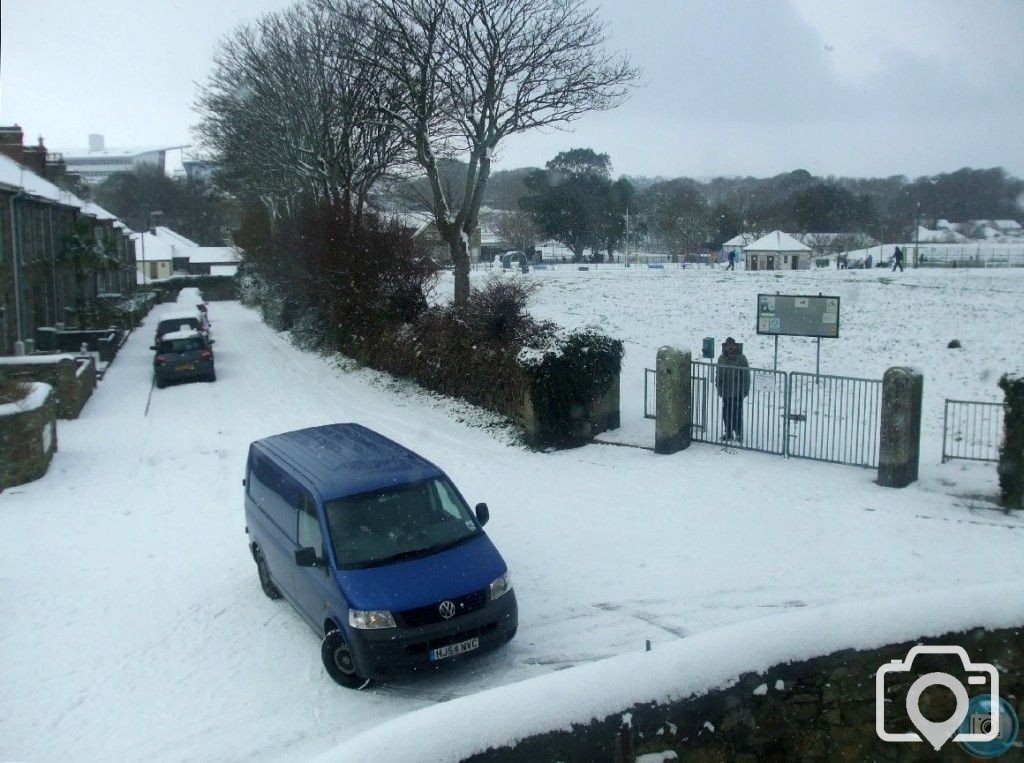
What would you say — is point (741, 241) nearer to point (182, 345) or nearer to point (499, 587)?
point (182, 345)

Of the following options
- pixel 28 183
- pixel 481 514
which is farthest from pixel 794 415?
pixel 28 183

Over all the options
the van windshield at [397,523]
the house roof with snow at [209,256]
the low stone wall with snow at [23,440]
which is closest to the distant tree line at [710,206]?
the house roof with snow at [209,256]

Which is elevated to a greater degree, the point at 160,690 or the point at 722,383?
the point at 722,383

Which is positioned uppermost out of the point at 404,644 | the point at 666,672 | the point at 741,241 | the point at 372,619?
the point at 741,241

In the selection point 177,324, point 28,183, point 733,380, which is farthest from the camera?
point 28,183

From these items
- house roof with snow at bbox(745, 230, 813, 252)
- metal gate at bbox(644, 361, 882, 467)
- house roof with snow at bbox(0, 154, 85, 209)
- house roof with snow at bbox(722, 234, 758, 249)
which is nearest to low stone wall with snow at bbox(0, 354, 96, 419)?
house roof with snow at bbox(0, 154, 85, 209)

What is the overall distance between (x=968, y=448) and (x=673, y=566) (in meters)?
7.25

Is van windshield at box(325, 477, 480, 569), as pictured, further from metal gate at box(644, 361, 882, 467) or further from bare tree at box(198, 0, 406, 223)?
bare tree at box(198, 0, 406, 223)

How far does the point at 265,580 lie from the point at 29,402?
23.4 ft

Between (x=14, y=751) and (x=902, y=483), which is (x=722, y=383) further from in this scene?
(x=14, y=751)

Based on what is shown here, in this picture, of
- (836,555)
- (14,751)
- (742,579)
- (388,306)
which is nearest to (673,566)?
(742,579)

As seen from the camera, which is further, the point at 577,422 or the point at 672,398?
the point at 577,422

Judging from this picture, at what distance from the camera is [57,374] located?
18.6 m

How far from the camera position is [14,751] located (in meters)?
6.62
